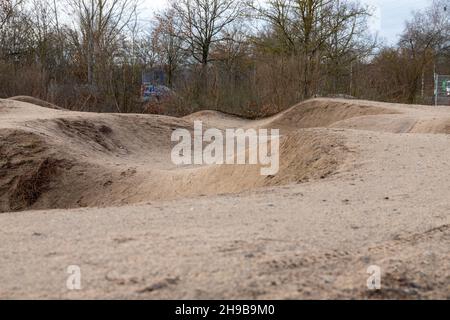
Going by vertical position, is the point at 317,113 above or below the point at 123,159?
above

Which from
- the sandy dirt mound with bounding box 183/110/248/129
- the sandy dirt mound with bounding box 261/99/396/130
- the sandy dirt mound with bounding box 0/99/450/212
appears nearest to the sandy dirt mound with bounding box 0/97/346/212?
the sandy dirt mound with bounding box 0/99/450/212

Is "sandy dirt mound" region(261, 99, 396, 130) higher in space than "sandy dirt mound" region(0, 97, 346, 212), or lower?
higher

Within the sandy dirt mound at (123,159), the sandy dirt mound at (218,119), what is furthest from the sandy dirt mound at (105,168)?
the sandy dirt mound at (218,119)

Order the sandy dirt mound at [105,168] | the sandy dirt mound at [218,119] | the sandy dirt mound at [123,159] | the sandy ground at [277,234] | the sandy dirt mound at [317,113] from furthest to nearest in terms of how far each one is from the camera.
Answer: the sandy dirt mound at [218,119]
the sandy dirt mound at [317,113]
the sandy dirt mound at [123,159]
the sandy dirt mound at [105,168]
the sandy ground at [277,234]


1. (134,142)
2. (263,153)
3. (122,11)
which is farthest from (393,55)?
(263,153)

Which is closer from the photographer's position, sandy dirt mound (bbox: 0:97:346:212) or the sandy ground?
the sandy ground

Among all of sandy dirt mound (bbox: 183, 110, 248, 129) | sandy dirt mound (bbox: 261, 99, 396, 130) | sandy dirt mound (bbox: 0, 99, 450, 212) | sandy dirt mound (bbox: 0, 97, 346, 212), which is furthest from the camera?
sandy dirt mound (bbox: 183, 110, 248, 129)

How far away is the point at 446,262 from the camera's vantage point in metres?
3.22

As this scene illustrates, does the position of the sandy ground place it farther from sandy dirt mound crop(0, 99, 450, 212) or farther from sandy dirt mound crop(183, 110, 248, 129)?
sandy dirt mound crop(183, 110, 248, 129)

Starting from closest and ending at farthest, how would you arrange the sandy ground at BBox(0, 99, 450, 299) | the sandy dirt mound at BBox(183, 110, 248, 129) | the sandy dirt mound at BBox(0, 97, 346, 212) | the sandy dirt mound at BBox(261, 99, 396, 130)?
the sandy ground at BBox(0, 99, 450, 299)
the sandy dirt mound at BBox(0, 97, 346, 212)
the sandy dirt mound at BBox(261, 99, 396, 130)
the sandy dirt mound at BBox(183, 110, 248, 129)

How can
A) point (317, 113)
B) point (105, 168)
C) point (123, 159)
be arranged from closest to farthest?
point (105, 168) < point (123, 159) < point (317, 113)

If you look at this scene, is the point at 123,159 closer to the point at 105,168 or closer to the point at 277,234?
the point at 105,168

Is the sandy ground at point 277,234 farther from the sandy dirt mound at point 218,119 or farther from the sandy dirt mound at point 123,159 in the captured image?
the sandy dirt mound at point 218,119

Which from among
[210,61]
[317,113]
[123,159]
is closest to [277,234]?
[123,159]
